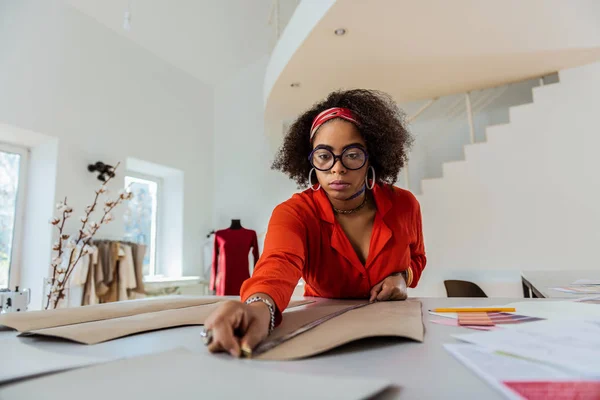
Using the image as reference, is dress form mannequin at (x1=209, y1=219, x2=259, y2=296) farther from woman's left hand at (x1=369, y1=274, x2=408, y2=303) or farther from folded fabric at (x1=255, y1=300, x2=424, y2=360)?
folded fabric at (x1=255, y1=300, x2=424, y2=360)

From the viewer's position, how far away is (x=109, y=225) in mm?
3523

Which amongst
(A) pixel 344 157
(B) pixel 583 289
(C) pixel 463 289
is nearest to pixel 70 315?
(A) pixel 344 157

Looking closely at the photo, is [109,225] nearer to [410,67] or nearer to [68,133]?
[68,133]

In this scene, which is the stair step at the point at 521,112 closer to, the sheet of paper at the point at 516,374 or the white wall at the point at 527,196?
the white wall at the point at 527,196

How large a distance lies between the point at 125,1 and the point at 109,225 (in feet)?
6.60

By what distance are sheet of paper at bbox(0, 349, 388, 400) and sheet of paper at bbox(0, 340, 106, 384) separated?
0.03m

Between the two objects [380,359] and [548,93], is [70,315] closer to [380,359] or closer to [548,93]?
[380,359]

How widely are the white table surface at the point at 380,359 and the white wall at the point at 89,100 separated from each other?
2935mm

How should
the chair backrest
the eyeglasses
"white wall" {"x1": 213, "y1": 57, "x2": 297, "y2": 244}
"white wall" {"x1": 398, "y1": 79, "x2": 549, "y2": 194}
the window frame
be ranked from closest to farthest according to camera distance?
1. the eyeglasses
2. the chair backrest
3. "white wall" {"x1": 398, "y1": 79, "x2": 549, "y2": 194}
4. the window frame
5. "white wall" {"x1": 213, "y1": 57, "x2": 297, "y2": 244}

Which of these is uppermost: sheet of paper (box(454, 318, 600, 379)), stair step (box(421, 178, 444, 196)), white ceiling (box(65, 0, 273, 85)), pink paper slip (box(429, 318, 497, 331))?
white ceiling (box(65, 0, 273, 85))

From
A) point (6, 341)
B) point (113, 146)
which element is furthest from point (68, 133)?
point (6, 341)

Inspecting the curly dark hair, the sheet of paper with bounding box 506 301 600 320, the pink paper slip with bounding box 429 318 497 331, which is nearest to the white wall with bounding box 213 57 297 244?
the curly dark hair

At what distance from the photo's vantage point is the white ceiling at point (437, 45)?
2373 millimetres

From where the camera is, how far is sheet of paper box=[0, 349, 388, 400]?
35 cm
